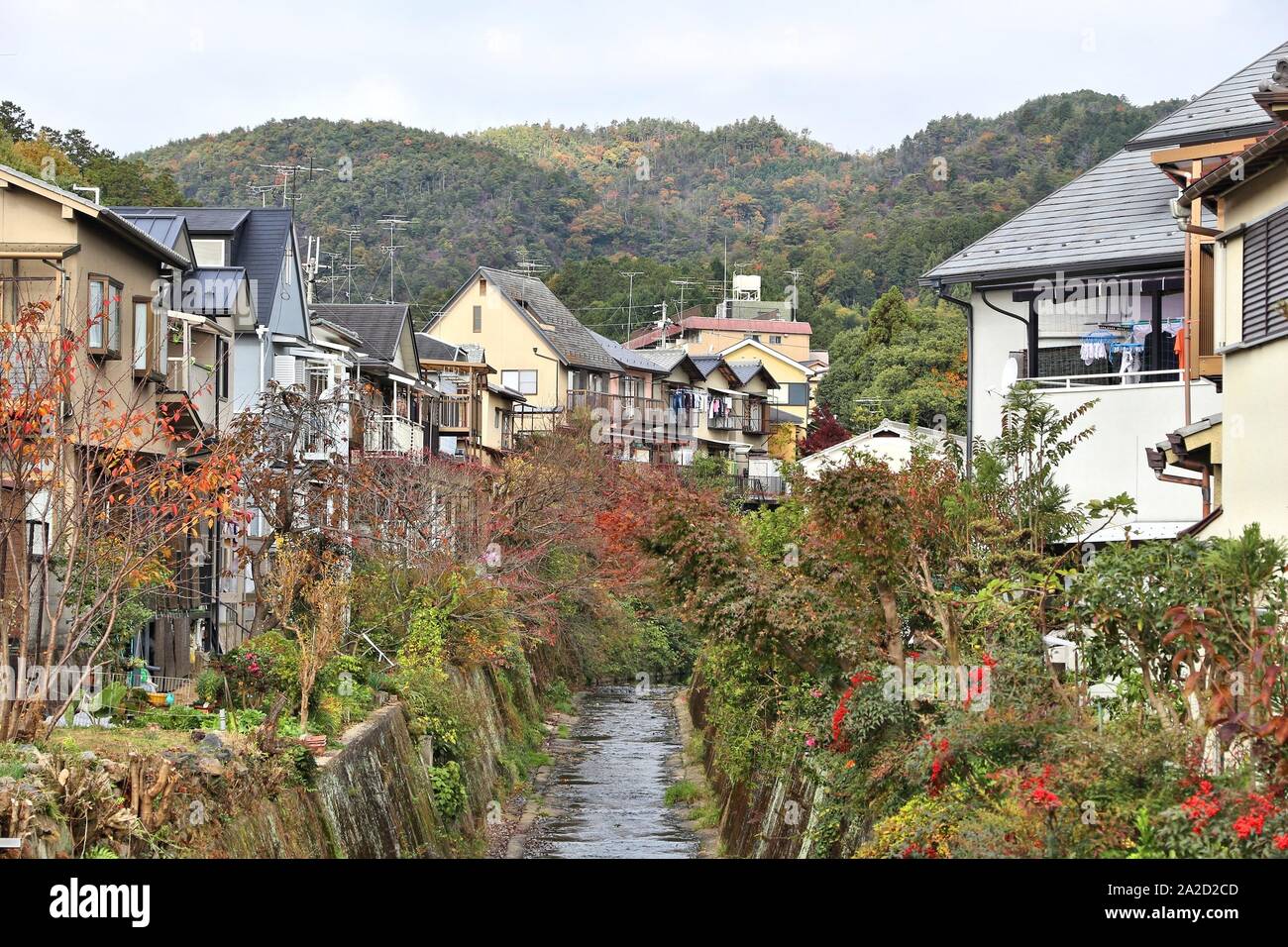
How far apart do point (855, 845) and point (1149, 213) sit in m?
13.4

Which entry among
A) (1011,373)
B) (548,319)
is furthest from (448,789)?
(548,319)

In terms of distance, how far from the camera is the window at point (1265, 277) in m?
15.1

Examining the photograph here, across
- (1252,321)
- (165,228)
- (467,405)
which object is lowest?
(467,405)

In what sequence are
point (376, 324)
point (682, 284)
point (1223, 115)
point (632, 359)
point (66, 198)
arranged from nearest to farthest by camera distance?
1. point (1223, 115)
2. point (66, 198)
3. point (376, 324)
4. point (632, 359)
5. point (682, 284)

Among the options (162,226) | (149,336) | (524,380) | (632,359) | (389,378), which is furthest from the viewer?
(632,359)

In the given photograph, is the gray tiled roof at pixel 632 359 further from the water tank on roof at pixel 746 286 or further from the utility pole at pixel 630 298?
the water tank on roof at pixel 746 286

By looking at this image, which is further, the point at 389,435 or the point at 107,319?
the point at 389,435

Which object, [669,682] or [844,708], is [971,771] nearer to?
[844,708]

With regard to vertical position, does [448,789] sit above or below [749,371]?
below

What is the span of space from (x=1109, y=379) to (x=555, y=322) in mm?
50619

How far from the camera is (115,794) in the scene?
37.9ft

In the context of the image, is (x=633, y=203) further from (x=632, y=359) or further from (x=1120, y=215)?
(x=1120, y=215)

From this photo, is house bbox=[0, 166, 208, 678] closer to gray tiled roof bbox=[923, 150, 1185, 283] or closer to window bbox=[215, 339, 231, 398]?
window bbox=[215, 339, 231, 398]

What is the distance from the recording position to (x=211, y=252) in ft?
120
